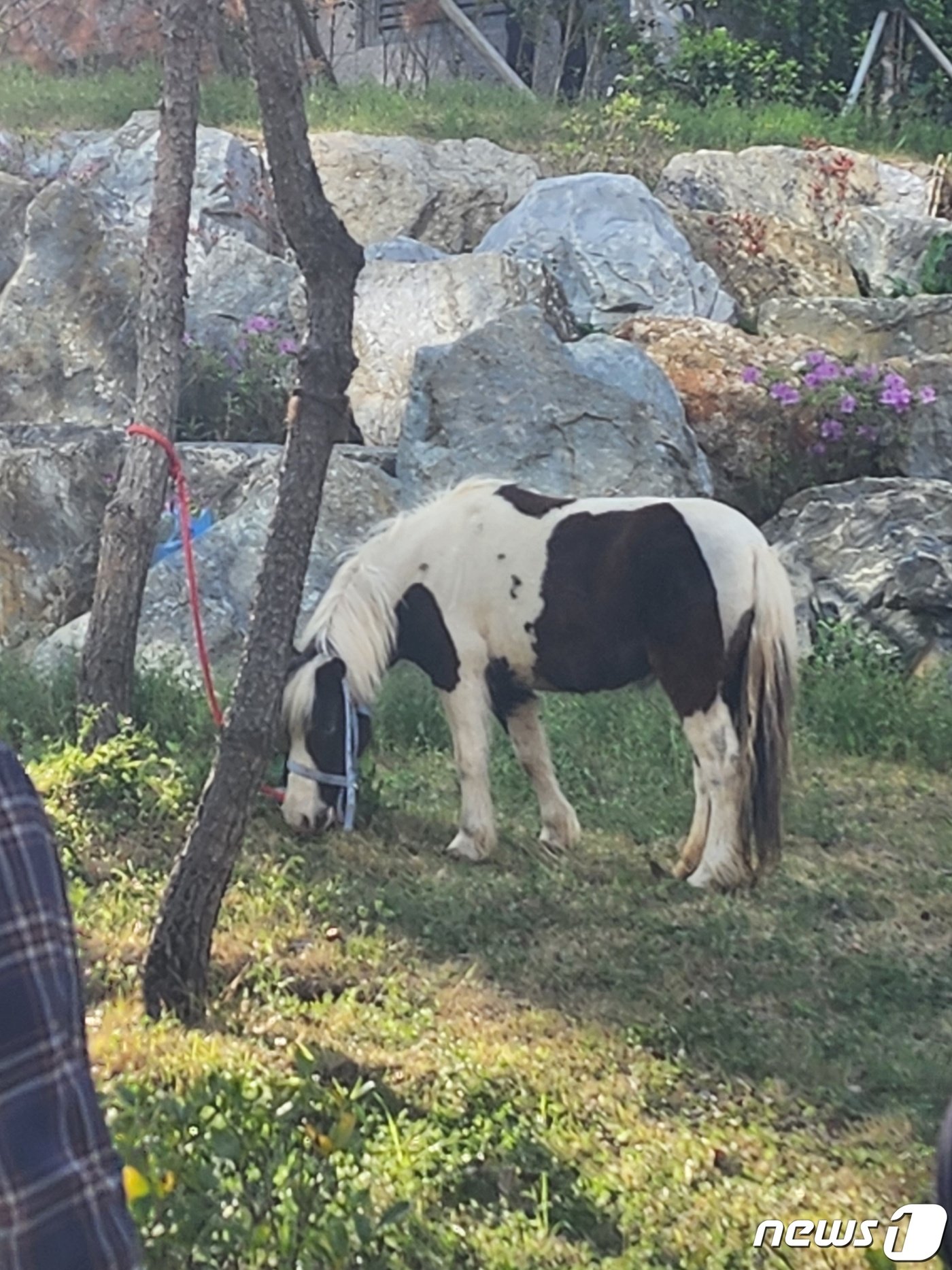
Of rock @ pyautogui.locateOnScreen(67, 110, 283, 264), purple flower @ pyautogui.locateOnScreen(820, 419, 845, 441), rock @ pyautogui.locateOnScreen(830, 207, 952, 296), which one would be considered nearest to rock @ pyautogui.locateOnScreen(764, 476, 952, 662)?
purple flower @ pyautogui.locateOnScreen(820, 419, 845, 441)

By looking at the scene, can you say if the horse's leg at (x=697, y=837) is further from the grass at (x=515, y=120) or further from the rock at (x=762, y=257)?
the grass at (x=515, y=120)

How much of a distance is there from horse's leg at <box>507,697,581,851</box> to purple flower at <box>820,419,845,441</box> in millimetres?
4228

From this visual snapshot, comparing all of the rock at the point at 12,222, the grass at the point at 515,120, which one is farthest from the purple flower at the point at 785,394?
the grass at the point at 515,120

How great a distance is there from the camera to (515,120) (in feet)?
55.7

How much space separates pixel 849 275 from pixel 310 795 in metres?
9.25

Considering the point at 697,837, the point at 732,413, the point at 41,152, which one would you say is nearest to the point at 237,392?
the point at 732,413

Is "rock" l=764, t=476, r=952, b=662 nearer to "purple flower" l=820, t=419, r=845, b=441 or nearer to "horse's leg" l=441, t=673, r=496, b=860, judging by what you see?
"purple flower" l=820, t=419, r=845, b=441

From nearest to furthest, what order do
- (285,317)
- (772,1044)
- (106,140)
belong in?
(772,1044) → (285,317) → (106,140)

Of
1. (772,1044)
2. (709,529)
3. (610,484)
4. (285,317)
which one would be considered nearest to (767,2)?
(285,317)

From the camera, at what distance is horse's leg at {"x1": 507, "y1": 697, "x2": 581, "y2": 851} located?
663 centimetres

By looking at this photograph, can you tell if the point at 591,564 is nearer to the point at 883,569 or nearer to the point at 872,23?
→ the point at 883,569

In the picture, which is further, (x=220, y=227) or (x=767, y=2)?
(x=767, y=2)

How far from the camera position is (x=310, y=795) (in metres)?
6.27

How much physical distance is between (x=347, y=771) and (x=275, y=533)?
5.40 feet
